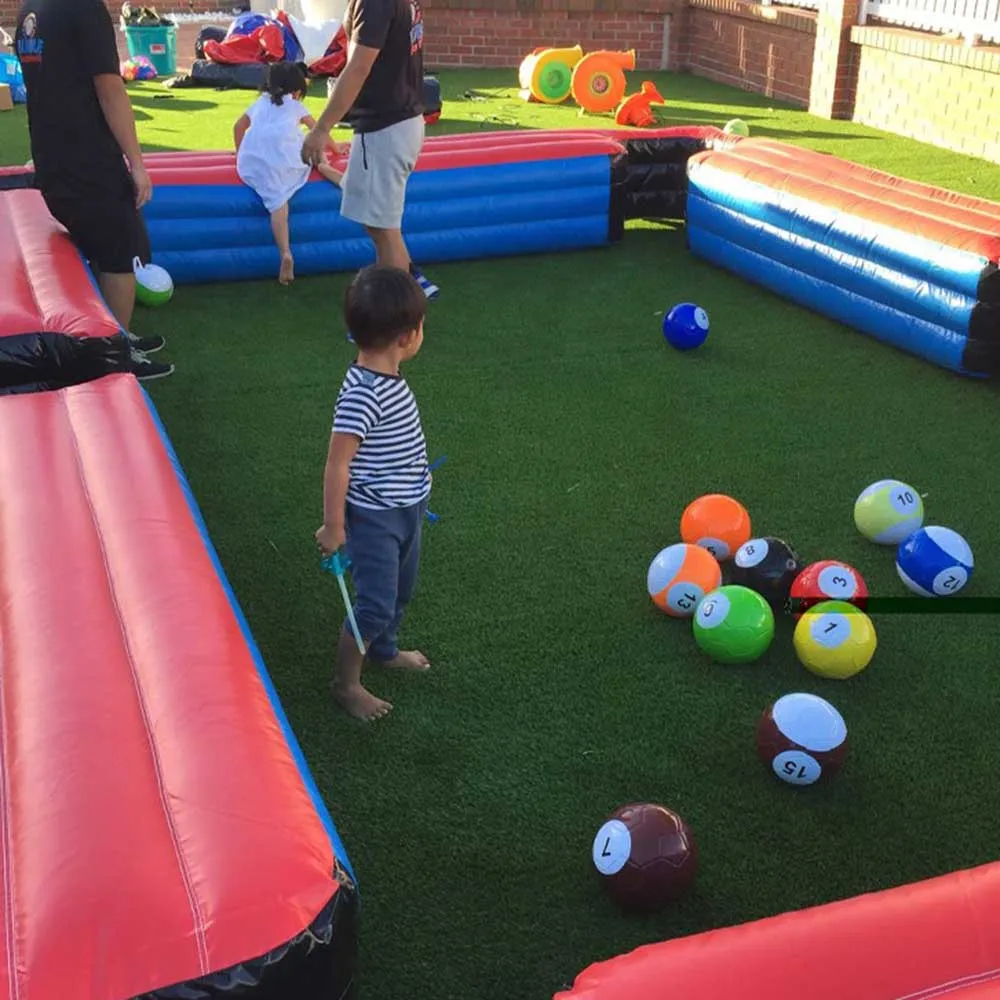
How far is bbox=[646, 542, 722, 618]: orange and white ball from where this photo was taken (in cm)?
379

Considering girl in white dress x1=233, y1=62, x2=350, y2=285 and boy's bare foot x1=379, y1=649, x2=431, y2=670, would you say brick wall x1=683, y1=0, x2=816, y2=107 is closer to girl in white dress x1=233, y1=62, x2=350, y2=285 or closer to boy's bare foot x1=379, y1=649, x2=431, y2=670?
girl in white dress x1=233, y1=62, x2=350, y2=285

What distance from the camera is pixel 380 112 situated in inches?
240

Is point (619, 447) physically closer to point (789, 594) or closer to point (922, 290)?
point (789, 594)

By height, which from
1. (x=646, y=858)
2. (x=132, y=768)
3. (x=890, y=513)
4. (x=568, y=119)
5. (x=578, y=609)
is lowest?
(x=568, y=119)

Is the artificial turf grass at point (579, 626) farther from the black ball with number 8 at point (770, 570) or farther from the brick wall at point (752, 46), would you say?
the brick wall at point (752, 46)

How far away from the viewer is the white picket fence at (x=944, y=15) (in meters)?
10.3

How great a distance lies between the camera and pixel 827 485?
4816 mm

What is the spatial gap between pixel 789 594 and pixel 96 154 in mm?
3819

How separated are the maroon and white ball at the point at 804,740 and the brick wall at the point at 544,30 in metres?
14.5

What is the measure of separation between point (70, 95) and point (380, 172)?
1.67 metres

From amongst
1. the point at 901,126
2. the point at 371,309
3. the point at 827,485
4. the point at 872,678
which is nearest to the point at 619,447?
the point at 827,485

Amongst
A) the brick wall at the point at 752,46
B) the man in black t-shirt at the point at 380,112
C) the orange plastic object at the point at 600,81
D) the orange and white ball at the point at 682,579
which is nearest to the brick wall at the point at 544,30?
the brick wall at the point at 752,46

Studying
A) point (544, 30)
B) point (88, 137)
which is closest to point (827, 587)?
point (88, 137)

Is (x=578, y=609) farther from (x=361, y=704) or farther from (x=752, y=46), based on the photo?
(x=752, y=46)
